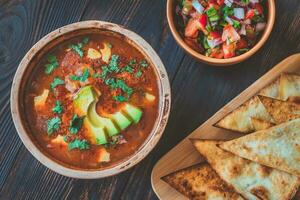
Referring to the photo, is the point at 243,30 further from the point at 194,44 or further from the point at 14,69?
the point at 14,69

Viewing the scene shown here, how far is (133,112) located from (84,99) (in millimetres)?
198

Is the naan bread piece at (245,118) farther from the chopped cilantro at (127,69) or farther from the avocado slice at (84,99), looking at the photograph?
the avocado slice at (84,99)

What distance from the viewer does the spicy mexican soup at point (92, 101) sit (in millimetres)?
2344

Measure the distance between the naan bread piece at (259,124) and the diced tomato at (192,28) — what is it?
432 millimetres

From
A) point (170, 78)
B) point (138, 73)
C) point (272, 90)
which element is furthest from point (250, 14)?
point (138, 73)

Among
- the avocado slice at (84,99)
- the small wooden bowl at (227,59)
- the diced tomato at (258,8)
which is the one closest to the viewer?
A: the avocado slice at (84,99)

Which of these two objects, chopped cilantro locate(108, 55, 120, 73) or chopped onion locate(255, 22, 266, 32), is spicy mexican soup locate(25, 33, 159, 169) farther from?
chopped onion locate(255, 22, 266, 32)

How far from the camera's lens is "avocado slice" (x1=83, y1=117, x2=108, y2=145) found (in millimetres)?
2334

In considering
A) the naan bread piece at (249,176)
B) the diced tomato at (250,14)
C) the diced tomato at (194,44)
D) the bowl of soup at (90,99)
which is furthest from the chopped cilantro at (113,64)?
the diced tomato at (250,14)

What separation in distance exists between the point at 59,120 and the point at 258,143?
0.79 metres

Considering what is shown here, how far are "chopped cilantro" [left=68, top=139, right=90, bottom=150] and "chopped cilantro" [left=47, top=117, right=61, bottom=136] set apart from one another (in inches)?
3.4

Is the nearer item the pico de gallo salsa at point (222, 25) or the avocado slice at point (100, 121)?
the avocado slice at point (100, 121)

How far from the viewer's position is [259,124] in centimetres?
243

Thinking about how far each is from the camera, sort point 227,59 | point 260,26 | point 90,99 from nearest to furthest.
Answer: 1. point 90,99
2. point 227,59
3. point 260,26
